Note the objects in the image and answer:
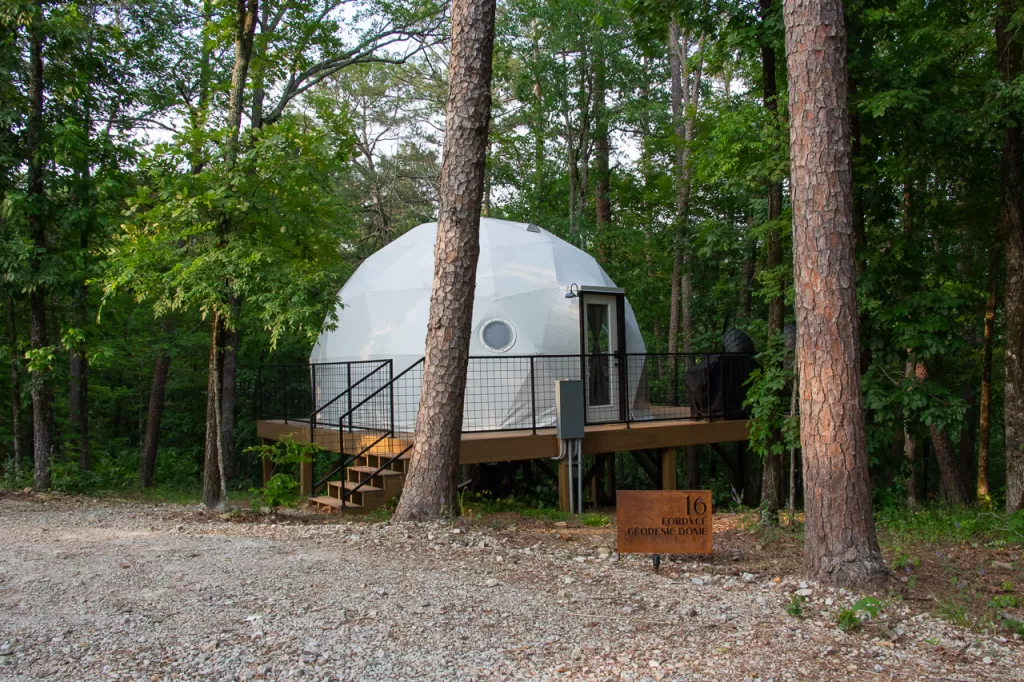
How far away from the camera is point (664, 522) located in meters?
5.69

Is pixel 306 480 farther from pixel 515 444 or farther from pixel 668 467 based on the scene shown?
pixel 668 467

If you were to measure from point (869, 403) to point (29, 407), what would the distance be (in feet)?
41.8

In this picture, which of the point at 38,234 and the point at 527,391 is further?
the point at 527,391

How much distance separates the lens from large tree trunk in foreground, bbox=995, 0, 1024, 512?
8773 mm

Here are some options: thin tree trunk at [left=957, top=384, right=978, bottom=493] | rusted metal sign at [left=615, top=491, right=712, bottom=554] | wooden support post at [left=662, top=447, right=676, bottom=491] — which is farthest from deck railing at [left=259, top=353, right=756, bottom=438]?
thin tree trunk at [left=957, top=384, right=978, bottom=493]

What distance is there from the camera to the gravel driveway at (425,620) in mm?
3859

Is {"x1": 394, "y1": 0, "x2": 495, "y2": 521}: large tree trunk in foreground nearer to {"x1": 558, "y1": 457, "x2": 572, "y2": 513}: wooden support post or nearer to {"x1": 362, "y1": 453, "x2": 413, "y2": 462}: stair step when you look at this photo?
{"x1": 362, "y1": 453, "x2": 413, "y2": 462}: stair step

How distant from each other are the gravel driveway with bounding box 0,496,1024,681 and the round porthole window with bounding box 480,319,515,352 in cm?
590

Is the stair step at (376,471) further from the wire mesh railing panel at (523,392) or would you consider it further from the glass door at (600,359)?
the glass door at (600,359)

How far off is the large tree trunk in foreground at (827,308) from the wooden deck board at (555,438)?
547cm

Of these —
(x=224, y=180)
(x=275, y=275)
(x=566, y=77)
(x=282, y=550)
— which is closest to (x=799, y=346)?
(x=282, y=550)

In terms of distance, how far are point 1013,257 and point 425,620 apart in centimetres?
805

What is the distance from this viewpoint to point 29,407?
1348 centimetres


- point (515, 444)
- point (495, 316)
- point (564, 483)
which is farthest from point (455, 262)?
point (495, 316)
